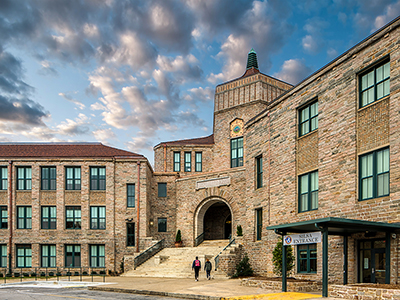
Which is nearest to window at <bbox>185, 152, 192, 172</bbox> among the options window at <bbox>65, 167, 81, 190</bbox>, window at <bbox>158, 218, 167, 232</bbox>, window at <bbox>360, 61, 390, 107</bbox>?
window at <bbox>158, 218, 167, 232</bbox>

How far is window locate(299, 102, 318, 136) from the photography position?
21.1 meters

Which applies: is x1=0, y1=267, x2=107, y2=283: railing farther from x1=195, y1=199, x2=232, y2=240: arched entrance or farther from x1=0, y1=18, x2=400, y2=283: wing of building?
x1=195, y1=199, x2=232, y2=240: arched entrance

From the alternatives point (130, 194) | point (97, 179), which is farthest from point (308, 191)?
point (97, 179)

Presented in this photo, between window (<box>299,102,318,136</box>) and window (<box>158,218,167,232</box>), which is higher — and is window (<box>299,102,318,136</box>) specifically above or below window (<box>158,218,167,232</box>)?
above

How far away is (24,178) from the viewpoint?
35438 mm

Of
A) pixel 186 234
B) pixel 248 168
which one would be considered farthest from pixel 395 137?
pixel 186 234

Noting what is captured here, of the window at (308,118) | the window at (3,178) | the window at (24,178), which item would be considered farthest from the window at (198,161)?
the window at (308,118)

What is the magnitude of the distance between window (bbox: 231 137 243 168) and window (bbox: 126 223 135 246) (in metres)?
10.5

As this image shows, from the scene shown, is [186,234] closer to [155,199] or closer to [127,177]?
[155,199]

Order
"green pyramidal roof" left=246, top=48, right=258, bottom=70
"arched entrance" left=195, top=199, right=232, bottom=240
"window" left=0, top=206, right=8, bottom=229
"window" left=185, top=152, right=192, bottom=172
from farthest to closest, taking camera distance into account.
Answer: "green pyramidal roof" left=246, top=48, right=258, bottom=70 → "window" left=185, top=152, right=192, bottom=172 → "arched entrance" left=195, top=199, right=232, bottom=240 → "window" left=0, top=206, right=8, bottom=229

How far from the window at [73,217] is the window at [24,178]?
3.84 m

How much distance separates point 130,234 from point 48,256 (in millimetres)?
6792

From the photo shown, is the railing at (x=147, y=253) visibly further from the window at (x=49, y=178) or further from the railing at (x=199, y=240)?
the window at (x=49, y=178)

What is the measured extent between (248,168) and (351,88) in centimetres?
1112
